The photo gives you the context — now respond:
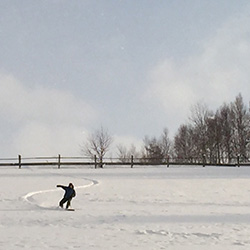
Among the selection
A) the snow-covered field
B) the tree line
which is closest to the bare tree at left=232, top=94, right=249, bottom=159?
the tree line

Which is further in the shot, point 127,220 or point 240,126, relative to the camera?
point 240,126

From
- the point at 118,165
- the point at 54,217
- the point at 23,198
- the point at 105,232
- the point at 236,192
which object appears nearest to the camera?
the point at 105,232

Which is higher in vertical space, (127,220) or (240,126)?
(240,126)

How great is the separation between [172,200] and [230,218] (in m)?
3.68

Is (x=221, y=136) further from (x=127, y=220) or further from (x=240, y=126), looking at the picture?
(x=127, y=220)

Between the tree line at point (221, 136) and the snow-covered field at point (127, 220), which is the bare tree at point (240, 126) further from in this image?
the snow-covered field at point (127, 220)

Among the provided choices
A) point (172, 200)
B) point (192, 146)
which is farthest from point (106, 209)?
point (192, 146)

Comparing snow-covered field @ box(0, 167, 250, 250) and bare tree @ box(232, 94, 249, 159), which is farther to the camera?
bare tree @ box(232, 94, 249, 159)

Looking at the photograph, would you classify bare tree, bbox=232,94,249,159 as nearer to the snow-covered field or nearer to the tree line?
the tree line

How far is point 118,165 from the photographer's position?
37.0 metres

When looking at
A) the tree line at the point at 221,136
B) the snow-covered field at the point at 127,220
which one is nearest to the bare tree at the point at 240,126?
the tree line at the point at 221,136

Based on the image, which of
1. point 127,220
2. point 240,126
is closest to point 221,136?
point 240,126

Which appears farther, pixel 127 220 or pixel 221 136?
pixel 221 136

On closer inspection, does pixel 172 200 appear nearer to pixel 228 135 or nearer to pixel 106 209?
pixel 106 209
